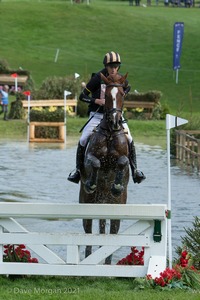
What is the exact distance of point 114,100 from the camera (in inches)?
554

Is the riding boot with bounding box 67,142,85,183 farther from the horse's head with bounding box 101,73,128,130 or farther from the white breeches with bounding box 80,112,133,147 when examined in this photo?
the horse's head with bounding box 101,73,128,130

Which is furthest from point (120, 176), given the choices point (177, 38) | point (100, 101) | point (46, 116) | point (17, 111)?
point (177, 38)

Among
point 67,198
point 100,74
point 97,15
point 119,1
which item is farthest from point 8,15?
point 100,74

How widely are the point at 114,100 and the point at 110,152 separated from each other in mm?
670

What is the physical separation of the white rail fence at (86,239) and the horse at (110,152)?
1.25m

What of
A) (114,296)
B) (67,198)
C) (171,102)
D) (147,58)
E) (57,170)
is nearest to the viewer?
(114,296)

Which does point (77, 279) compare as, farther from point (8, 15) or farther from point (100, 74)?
point (8, 15)

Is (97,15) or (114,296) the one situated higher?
(114,296)

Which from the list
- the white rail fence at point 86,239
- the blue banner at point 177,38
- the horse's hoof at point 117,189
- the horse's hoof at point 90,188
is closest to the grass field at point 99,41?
the blue banner at point 177,38

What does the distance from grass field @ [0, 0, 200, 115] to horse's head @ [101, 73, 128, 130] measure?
150 ft

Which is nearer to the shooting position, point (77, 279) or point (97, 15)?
point (77, 279)

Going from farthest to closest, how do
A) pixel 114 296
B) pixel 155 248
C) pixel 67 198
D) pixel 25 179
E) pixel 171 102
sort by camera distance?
pixel 171 102 → pixel 25 179 → pixel 67 198 → pixel 155 248 → pixel 114 296

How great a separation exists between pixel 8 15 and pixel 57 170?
2204 inches

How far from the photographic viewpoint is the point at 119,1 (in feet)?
367
